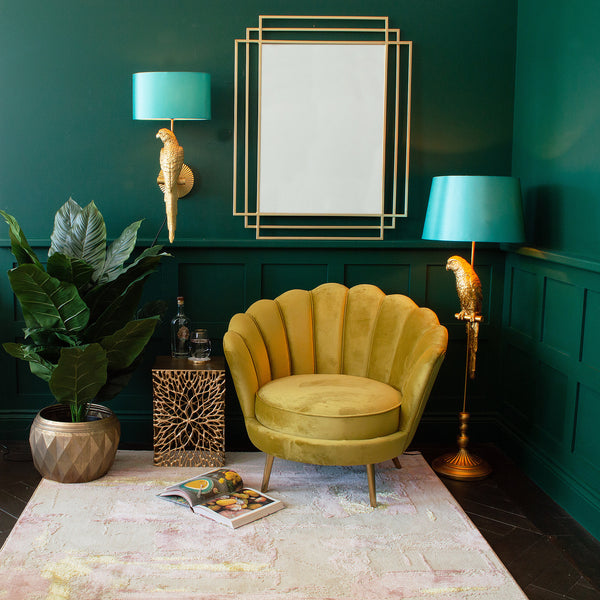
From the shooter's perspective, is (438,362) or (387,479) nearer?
(438,362)

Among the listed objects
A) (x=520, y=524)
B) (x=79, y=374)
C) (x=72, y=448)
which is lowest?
(x=520, y=524)

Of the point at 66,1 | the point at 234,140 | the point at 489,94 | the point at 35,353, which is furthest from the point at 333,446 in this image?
the point at 66,1

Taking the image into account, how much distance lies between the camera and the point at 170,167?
3383 millimetres

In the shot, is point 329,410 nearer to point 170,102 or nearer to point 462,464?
point 462,464

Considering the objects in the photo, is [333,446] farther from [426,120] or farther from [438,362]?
[426,120]

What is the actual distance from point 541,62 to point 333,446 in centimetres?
205

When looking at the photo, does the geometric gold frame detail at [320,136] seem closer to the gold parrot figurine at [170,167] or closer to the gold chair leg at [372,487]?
the gold parrot figurine at [170,167]

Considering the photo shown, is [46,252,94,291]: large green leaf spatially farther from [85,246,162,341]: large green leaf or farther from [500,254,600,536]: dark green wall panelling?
[500,254,600,536]: dark green wall panelling

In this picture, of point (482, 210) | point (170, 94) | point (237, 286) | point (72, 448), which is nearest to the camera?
point (72, 448)

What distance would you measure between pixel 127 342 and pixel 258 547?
1044mm

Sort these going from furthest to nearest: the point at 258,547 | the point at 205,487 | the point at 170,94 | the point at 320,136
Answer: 1. the point at 320,136
2. the point at 170,94
3. the point at 205,487
4. the point at 258,547

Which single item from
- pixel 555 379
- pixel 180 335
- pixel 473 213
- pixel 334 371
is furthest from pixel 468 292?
pixel 180 335

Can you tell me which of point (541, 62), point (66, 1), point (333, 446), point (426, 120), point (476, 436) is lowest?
point (476, 436)

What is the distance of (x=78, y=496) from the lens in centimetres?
294
